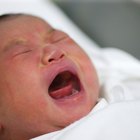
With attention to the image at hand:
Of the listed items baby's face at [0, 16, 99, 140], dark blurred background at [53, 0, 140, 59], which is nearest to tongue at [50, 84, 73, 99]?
baby's face at [0, 16, 99, 140]

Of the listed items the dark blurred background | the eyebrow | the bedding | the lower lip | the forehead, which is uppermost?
the forehead

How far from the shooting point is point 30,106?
769mm

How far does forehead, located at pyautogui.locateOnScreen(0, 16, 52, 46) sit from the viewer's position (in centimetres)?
83

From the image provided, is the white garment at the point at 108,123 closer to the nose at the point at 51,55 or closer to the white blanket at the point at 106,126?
the white blanket at the point at 106,126

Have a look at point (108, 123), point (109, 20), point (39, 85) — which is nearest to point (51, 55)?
point (39, 85)

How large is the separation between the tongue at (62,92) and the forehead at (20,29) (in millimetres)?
149

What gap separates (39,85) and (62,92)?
6 cm

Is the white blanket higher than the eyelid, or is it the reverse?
the eyelid

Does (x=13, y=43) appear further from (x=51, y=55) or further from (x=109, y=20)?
(x=109, y=20)

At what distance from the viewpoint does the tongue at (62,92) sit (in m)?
0.79

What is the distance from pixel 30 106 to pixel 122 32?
1.04 m

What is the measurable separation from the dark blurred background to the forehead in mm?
826

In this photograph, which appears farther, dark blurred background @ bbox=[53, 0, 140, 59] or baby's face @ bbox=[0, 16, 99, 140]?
dark blurred background @ bbox=[53, 0, 140, 59]

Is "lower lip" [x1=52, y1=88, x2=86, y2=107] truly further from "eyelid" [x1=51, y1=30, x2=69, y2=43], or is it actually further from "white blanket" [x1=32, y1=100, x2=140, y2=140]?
"eyelid" [x1=51, y1=30, x2=69, y2=43]
